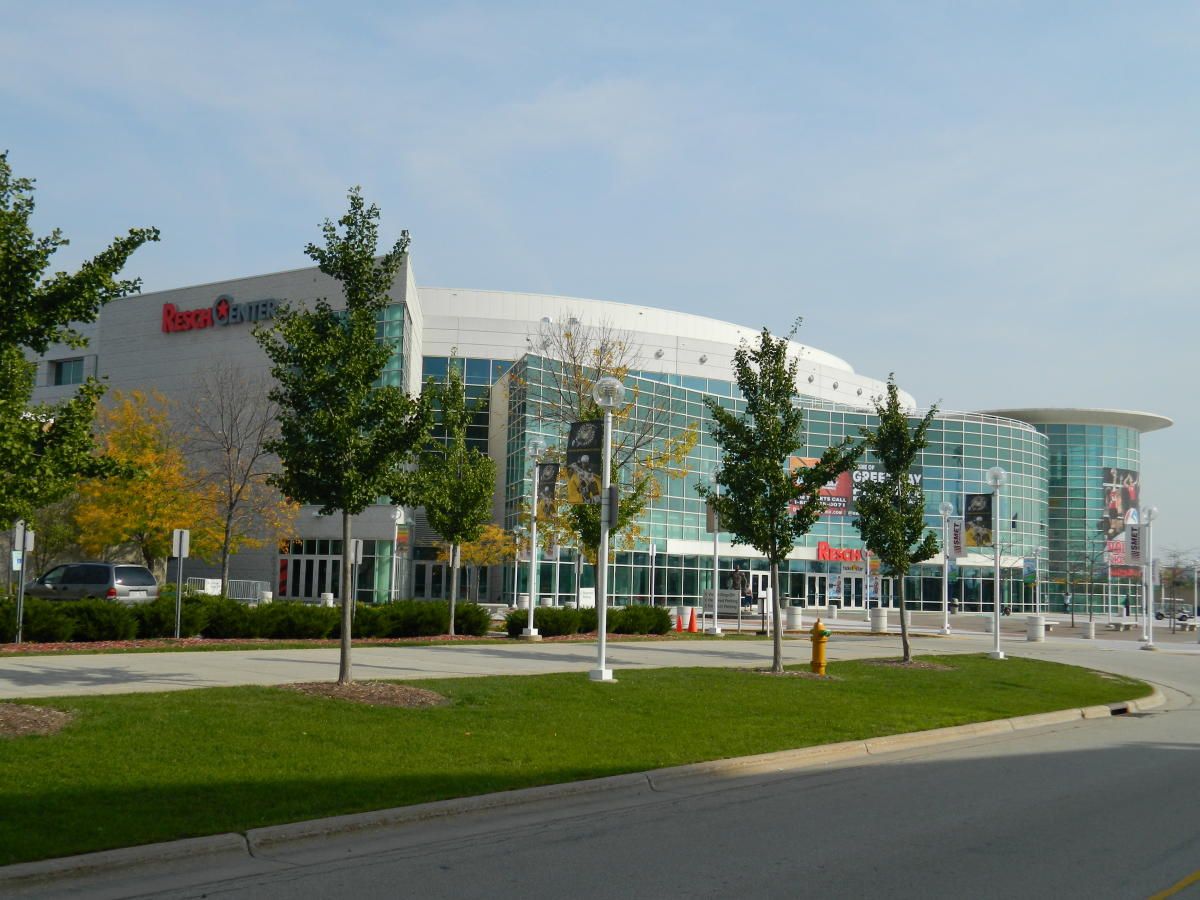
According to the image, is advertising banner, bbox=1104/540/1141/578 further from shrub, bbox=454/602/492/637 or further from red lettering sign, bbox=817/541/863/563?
shrub, bbox=454/602/492/637

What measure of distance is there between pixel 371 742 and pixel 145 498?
33072 mm

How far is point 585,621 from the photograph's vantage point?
31.2 m

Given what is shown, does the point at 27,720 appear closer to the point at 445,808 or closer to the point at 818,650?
the point at 445,808

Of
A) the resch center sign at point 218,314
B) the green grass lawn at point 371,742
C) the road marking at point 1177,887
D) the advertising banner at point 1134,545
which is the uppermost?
the resch center sign at point 218,314

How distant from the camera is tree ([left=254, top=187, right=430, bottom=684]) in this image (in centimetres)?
1419

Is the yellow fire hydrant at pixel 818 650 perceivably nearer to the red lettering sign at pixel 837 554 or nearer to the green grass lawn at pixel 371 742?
the green grass lawn at pixel 371 742

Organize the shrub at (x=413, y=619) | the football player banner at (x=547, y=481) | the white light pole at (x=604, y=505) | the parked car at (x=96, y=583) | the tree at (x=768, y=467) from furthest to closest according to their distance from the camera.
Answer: the football player banner at (x=547, y=481), the parked car at (x=96, y=583), the shrub at (x=413, y=619), the tree at (x=768, y=467), the white light pole at (x=604, y=505)

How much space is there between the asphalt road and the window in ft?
208

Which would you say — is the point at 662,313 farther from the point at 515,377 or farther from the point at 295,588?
the point at 295,588

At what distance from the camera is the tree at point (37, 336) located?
10906mm

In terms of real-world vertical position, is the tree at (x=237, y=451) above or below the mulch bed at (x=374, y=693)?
above

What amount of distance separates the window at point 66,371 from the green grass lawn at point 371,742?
57.4m

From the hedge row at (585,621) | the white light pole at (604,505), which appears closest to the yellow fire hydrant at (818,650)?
the white light pole at (604,505)

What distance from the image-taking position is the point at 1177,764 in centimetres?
1277
